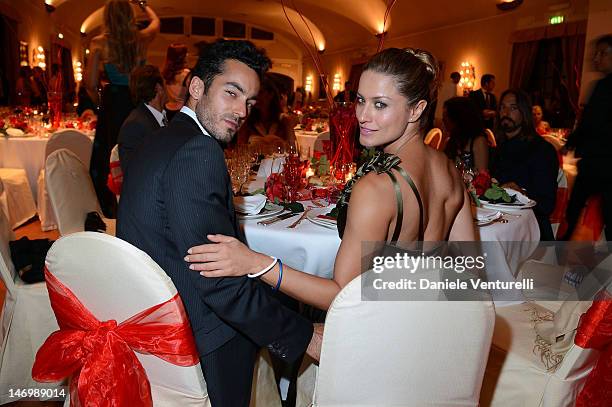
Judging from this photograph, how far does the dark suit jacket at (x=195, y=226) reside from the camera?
125 centimetres

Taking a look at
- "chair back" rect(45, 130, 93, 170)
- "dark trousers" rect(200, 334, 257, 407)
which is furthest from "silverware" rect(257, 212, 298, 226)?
"chair back" rect(45, 130, 93, 170)

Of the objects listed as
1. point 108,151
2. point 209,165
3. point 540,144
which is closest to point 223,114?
point 209,165

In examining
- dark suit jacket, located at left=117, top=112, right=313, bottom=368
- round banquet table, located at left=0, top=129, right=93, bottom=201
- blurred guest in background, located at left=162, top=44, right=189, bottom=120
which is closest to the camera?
dark suit jacket, located at left=117, top=112, right=313, bottom=368

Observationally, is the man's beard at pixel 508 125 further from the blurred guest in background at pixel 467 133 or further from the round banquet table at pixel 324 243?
the round banquet table at pixel 324 243

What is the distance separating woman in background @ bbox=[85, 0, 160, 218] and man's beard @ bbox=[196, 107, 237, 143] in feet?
9.88

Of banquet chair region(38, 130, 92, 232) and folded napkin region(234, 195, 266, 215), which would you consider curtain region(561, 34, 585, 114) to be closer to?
banquet chair region(38, 130, 92, 232)

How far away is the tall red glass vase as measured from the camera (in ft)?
9.36

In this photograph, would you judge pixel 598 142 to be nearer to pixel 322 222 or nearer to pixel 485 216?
pixel 485 216

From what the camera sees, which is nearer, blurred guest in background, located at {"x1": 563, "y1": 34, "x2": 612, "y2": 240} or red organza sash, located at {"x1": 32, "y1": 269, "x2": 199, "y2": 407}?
red organza sash, located at {"x1": 32, "y1": 269, "x2": 199, "y2": 407}

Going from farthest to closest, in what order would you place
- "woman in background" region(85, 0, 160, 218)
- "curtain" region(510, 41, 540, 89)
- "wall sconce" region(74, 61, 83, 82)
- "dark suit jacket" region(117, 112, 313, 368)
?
"wall sconce" region(74, 61, 83, 82)
"curtain" region(510, 41, 540, 89)
"woman in background" region(85, 0, 160, 218)
"dark suit jacket" region(117, 112, 313, 368)

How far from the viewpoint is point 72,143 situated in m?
5.04

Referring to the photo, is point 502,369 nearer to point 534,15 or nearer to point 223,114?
point 223,114

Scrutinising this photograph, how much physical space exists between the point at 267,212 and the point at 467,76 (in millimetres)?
12409

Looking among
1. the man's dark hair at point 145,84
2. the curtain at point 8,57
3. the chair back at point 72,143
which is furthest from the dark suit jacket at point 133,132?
the curtain at point 8,57
